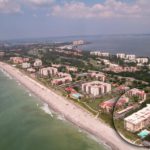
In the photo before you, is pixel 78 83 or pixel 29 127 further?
pixel 78 83

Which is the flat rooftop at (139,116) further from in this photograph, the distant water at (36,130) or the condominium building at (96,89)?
the condominium building at (96,89)

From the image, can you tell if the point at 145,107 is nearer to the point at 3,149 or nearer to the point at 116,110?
the point at 116,110

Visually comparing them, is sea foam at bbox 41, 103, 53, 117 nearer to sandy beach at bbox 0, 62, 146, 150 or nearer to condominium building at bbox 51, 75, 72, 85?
sandy beach at bbox 0, 62, 146, 150

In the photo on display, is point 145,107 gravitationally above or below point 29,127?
above

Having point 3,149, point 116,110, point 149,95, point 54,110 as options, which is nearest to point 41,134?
point 3,149

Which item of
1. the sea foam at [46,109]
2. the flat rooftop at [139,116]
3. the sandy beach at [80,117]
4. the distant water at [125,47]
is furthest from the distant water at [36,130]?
the distant water at [125,47]

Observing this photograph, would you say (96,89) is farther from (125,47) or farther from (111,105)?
(125,47)

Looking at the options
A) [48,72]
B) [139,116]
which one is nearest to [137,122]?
[139,116]
